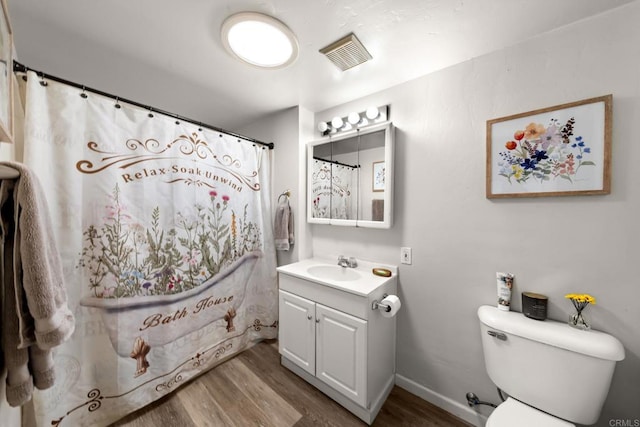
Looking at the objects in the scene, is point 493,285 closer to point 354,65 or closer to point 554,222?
point 554,222

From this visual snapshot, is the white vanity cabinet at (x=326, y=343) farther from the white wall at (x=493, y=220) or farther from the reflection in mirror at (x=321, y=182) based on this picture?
the reflection in mirror at (x=321, y=182)

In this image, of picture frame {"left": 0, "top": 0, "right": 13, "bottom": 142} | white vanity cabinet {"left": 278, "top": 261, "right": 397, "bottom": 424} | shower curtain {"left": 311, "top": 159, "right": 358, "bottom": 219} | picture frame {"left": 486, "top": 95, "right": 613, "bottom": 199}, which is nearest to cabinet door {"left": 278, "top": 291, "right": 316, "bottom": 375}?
white vanity cabinet {"left": 278, "top": 261, "right": 397, "bottom": 424}

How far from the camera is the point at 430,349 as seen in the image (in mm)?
1498

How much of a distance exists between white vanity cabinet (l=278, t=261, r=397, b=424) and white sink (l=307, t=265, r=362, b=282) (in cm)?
13

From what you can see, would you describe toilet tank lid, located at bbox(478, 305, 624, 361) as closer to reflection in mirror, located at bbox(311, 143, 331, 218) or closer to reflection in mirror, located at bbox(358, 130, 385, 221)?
reflection in mirror, located at bbox(358, 130, 385, 221)

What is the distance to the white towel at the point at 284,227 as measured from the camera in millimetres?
2080

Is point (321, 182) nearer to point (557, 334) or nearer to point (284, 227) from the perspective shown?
point (284, 227)

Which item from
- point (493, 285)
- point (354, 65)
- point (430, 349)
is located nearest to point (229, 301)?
point (430, 349)

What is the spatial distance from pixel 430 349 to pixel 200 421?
1.53 m

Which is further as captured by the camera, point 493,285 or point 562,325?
point 493,285

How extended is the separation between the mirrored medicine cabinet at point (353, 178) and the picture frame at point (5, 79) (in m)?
1.59

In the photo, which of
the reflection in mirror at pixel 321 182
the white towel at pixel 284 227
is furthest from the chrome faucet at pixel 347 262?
the white towel at pixel 284 227

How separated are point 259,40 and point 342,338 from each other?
A: 182 cm

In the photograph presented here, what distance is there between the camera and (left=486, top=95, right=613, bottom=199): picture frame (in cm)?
102
